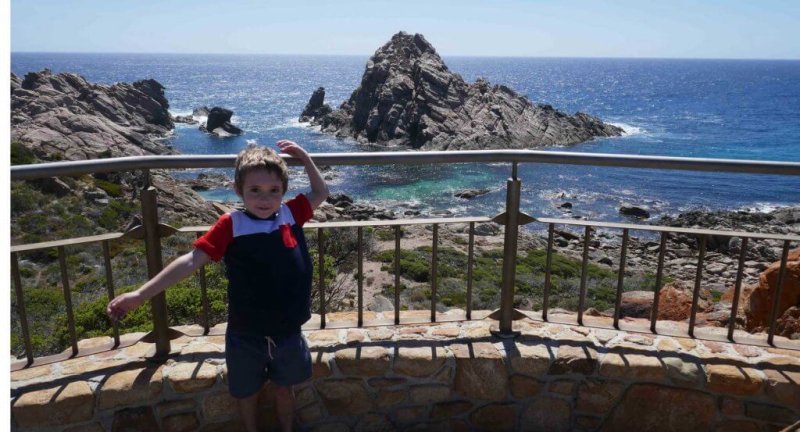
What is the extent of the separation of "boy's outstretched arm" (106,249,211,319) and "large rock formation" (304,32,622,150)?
165ft

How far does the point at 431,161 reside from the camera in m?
3.24

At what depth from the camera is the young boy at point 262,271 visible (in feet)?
7.94

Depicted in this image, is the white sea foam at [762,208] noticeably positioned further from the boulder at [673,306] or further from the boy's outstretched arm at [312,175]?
the boy's outstretched arm at [312,175]

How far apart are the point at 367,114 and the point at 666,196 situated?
35805 millimetres

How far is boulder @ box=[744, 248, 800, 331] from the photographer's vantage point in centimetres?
488

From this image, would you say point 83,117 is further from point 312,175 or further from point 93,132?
point 312,175

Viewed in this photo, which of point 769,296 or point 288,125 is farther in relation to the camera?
point 288,125

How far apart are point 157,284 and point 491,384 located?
6.16 feet

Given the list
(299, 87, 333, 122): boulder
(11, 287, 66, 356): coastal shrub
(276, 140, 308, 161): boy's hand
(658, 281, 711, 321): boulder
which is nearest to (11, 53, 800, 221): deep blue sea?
(299, 87, 333, 122): boulder

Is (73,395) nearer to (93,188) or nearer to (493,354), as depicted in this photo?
(493,354)

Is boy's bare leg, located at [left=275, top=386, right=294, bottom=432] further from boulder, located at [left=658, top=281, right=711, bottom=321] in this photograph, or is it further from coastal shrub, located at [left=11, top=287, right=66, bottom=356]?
coastal shrub, located at [left=11, top=287, right=66, bottom=356]

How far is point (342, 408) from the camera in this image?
10.7 ft

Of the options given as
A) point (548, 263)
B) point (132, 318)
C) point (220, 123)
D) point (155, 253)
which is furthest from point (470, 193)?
point (220, 123)

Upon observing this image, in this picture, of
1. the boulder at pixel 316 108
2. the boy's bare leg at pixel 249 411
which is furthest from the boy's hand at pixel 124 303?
the boulder at pixel 316 108
